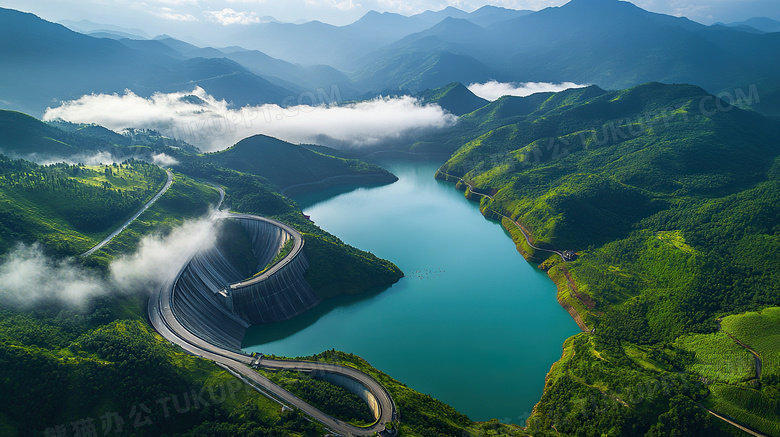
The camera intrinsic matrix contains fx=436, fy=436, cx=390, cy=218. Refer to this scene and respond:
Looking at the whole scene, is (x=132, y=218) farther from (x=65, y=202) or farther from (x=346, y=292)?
(x=346, y=292)

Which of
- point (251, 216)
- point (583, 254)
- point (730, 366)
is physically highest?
point (251, 216)

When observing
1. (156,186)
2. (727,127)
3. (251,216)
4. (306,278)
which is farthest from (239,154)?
(727,127)

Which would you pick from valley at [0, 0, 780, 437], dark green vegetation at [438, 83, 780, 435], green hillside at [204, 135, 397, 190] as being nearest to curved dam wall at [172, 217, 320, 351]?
valley at [0, 0, 780, 437]

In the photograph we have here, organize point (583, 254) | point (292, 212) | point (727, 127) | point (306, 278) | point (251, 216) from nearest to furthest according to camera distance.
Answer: point (306, 278) < point (583, 254) < point (251, 216) < point (292, 212) < point (727, 127)

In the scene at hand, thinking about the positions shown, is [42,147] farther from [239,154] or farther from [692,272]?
[692,272]

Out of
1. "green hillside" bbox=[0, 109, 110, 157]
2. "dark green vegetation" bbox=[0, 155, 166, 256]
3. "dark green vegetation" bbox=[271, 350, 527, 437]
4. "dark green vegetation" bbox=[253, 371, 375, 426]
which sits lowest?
"dark green vegetation" bbox=[271, 350, 527, 437]

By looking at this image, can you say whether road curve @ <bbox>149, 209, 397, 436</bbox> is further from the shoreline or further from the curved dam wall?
the shoreline

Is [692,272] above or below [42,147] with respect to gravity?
below
